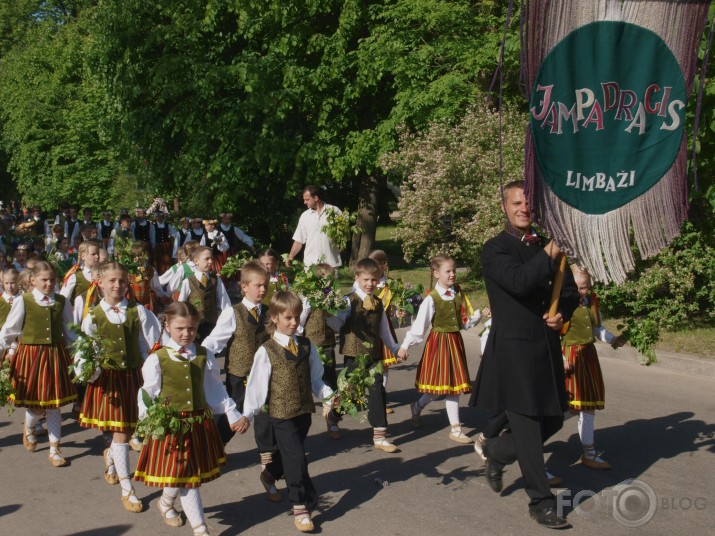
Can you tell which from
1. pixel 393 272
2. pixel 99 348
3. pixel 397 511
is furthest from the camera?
pixel 393 272

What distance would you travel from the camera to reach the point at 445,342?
822cm

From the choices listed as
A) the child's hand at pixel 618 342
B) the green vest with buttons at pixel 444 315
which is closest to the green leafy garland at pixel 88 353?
the green vest with buttons at pixel 444 315

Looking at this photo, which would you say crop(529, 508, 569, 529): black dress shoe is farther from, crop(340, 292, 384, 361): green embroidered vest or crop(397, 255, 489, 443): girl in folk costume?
crop(340, 292, 384, 361): green embroidered vest

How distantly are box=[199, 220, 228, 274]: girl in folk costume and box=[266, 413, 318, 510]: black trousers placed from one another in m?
11.9

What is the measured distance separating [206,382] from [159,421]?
581mm

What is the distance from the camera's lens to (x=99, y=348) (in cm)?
676

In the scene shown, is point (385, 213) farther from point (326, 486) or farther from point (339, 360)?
point (326, 486)

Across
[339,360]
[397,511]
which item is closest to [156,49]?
[339,360]

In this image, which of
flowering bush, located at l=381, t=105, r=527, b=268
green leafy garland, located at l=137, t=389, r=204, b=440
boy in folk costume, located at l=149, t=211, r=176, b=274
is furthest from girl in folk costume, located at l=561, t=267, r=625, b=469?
boy in folk costume, located at l=149, t=211, r=176, b=274

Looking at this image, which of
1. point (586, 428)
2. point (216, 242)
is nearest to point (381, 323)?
point (586, 428)

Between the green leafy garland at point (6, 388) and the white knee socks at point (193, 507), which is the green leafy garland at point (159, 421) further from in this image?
the green leafy garland at point (6, 388)

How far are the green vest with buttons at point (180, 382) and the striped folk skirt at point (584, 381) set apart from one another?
2947 millimetres

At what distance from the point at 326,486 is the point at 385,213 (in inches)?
1050

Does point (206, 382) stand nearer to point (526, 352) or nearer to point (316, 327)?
point (526, 352)
